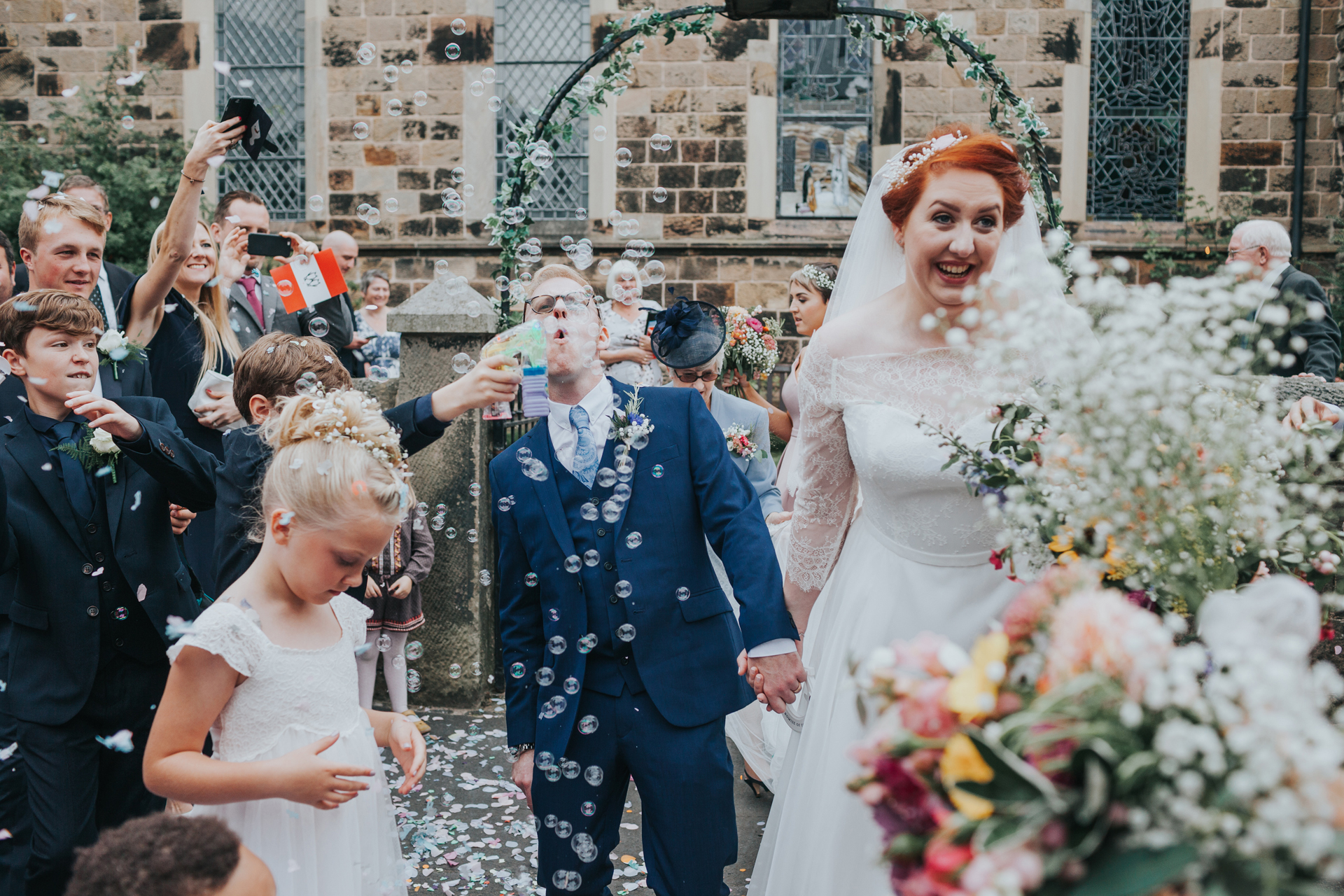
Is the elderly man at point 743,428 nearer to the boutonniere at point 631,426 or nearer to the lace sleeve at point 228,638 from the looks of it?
the boutonniere at point 631,426

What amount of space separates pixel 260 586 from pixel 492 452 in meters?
3.76

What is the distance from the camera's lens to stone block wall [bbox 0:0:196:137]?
1234cm

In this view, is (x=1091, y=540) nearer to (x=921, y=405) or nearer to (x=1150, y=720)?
(x=1150, y=720)

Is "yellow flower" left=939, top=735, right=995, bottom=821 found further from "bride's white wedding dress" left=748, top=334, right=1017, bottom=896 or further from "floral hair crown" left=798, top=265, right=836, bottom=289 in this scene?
"floral hair crown" left=798, top=265, right=836, bottom=289

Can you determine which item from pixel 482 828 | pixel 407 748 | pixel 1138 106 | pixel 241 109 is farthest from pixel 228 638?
pixel 1138 106

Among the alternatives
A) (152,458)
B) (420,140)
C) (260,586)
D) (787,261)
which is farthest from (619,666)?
(420,140)

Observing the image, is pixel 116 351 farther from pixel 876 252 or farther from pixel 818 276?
pixel 818 276

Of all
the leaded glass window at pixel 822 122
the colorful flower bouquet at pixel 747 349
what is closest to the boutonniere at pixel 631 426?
the colorful flower bouquet at pixel 747 349

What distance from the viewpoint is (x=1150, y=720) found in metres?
1.14

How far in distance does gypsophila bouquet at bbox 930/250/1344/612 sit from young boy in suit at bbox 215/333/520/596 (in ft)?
6.15

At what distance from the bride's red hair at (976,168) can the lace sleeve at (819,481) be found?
444 mm

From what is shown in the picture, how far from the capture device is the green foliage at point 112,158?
429 inches

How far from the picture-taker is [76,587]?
3.19 meters

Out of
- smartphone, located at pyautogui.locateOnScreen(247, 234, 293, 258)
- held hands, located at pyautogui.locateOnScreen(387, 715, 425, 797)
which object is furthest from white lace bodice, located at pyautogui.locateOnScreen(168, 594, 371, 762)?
smartphone, located at pyautogui.locateOnScreen(247, 234, 293, 258)
